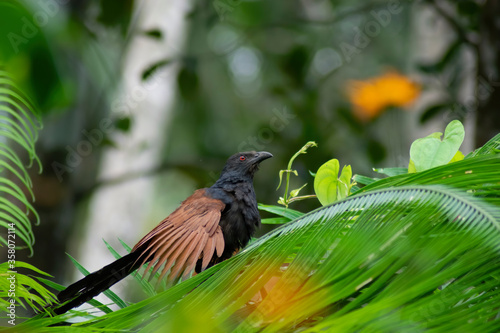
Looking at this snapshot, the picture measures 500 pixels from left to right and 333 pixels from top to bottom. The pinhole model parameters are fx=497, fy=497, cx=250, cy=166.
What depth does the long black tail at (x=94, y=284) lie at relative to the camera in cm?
146

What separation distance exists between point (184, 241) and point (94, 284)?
1.20 ft

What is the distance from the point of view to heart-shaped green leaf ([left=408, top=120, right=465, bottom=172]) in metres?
1.57

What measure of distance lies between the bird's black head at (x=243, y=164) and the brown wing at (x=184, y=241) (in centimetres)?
76

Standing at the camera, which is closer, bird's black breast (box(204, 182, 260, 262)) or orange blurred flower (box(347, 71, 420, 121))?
bird's black breast (box(204, 182, 260, 262))

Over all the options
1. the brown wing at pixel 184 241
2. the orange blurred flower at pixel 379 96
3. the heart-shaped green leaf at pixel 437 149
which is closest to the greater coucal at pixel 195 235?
the brown wing at pixel 184 241

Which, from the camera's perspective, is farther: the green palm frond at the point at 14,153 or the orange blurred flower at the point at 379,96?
the orange blurred flower at the point at 379,96

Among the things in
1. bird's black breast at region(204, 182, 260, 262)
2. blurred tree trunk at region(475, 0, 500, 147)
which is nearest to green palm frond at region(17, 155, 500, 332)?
bird's black breast at region(204, 182, 260, 262)

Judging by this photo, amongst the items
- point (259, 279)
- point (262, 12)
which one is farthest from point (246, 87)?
point (259, 279)

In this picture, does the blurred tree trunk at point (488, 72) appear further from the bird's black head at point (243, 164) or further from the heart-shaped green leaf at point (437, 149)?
the heart-shaped green leaf at point (437, 149)

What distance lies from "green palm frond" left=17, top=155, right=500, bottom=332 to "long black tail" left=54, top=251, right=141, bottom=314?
17 centimetres

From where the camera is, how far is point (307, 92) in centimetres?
504

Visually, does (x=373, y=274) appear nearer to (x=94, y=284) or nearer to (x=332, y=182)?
(x=332, y=182)

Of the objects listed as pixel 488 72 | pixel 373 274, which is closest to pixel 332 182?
pixel 373 274

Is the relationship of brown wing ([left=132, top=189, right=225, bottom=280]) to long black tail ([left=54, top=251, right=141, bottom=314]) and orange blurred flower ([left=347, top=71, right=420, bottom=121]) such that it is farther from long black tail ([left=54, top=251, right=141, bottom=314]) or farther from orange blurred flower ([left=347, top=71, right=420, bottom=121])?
orange blurred flower ([left=347, top=71, right=420, bottom=121])
